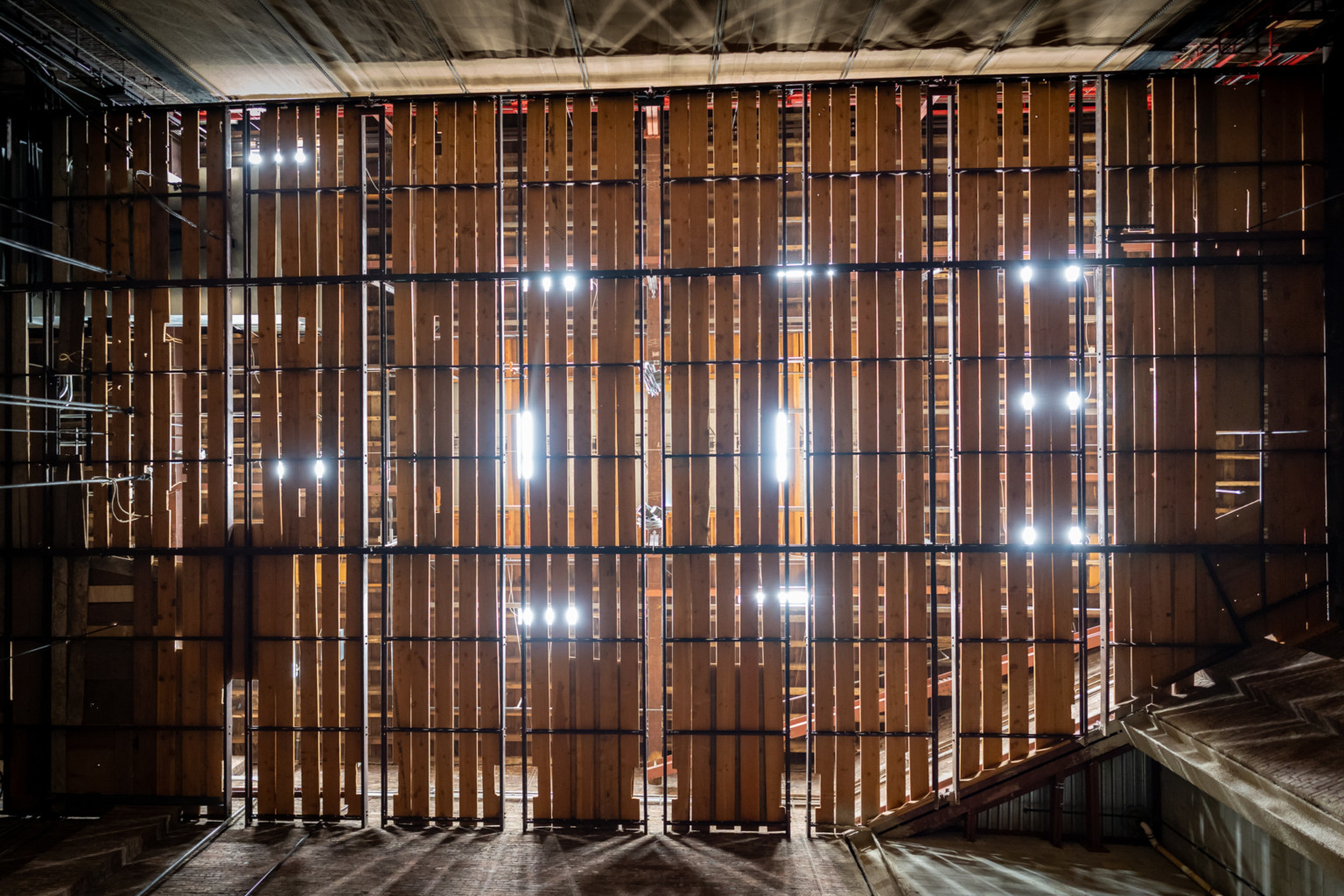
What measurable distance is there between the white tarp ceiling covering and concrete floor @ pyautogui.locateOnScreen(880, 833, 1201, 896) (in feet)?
40.8

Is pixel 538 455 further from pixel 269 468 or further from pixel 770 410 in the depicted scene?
pixel 269 468

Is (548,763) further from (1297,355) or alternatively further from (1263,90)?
(1263,90)

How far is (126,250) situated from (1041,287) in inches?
603

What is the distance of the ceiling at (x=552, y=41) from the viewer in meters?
8.12

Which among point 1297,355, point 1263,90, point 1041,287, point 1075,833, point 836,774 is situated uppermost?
point 1263,90

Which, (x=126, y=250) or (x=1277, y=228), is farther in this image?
(x=126, y=250)

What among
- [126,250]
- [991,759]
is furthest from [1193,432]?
[126,250]

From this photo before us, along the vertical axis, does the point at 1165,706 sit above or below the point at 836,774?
above

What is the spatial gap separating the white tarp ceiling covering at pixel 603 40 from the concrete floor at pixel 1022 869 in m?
12.4

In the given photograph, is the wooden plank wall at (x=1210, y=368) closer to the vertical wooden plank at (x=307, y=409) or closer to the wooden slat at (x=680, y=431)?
the wooden slat at (x=680, y=431)

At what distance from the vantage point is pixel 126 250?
9742 mm

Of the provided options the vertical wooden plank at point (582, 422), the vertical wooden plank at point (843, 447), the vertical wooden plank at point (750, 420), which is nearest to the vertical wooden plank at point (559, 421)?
the vertical wooden plank at point (582, 422)

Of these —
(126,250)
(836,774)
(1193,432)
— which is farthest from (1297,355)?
(126,250)

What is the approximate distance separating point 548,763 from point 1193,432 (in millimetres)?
11680
